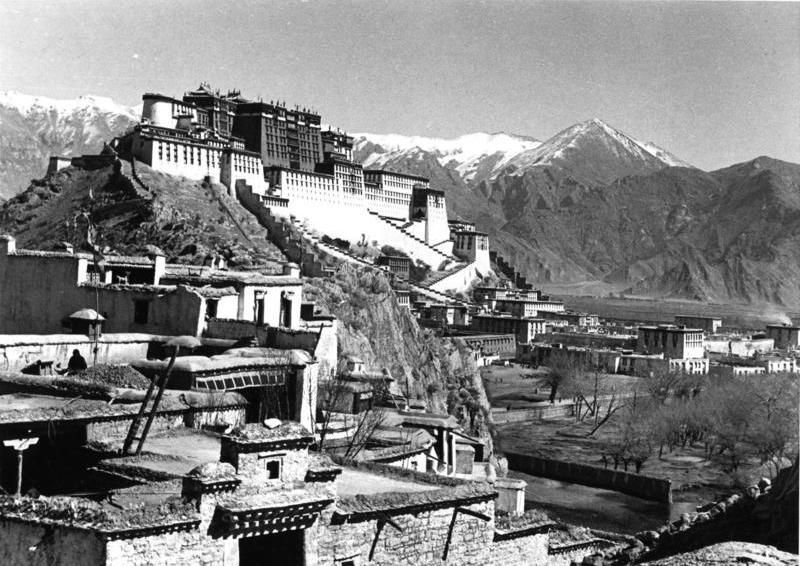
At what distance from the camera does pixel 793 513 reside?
17.7 m

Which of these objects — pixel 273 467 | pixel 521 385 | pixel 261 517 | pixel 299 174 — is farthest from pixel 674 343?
pixel 261 517

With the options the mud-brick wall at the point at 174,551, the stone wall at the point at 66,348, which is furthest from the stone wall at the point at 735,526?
the stone wall at the point at 66,348

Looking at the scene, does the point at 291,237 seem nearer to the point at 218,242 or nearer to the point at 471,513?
the point at 218,242

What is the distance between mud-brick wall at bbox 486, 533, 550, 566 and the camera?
18.8 m

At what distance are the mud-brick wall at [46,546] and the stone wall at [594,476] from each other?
4313 cm

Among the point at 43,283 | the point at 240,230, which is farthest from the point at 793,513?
the point at 240,230

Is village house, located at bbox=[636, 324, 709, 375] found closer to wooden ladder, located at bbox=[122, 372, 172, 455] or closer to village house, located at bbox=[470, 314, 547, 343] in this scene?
village house, located at bbox=[470, 314, 547, 343]

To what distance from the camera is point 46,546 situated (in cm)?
1359

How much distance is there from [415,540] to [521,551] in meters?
2.79

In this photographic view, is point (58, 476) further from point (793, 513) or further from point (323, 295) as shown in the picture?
point (323, 295)

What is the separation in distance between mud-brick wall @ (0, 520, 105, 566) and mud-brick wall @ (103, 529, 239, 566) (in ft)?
0.44

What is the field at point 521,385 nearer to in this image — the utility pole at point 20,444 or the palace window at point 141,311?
the palace window at point 141,311

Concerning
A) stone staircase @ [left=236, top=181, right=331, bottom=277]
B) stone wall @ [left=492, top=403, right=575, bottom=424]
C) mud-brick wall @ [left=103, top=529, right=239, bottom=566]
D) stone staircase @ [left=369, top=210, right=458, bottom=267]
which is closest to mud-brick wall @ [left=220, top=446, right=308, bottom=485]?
mud-brick wall @ [left=103, top=529, right=239, bottom=566]

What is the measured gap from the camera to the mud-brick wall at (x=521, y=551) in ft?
61.5
